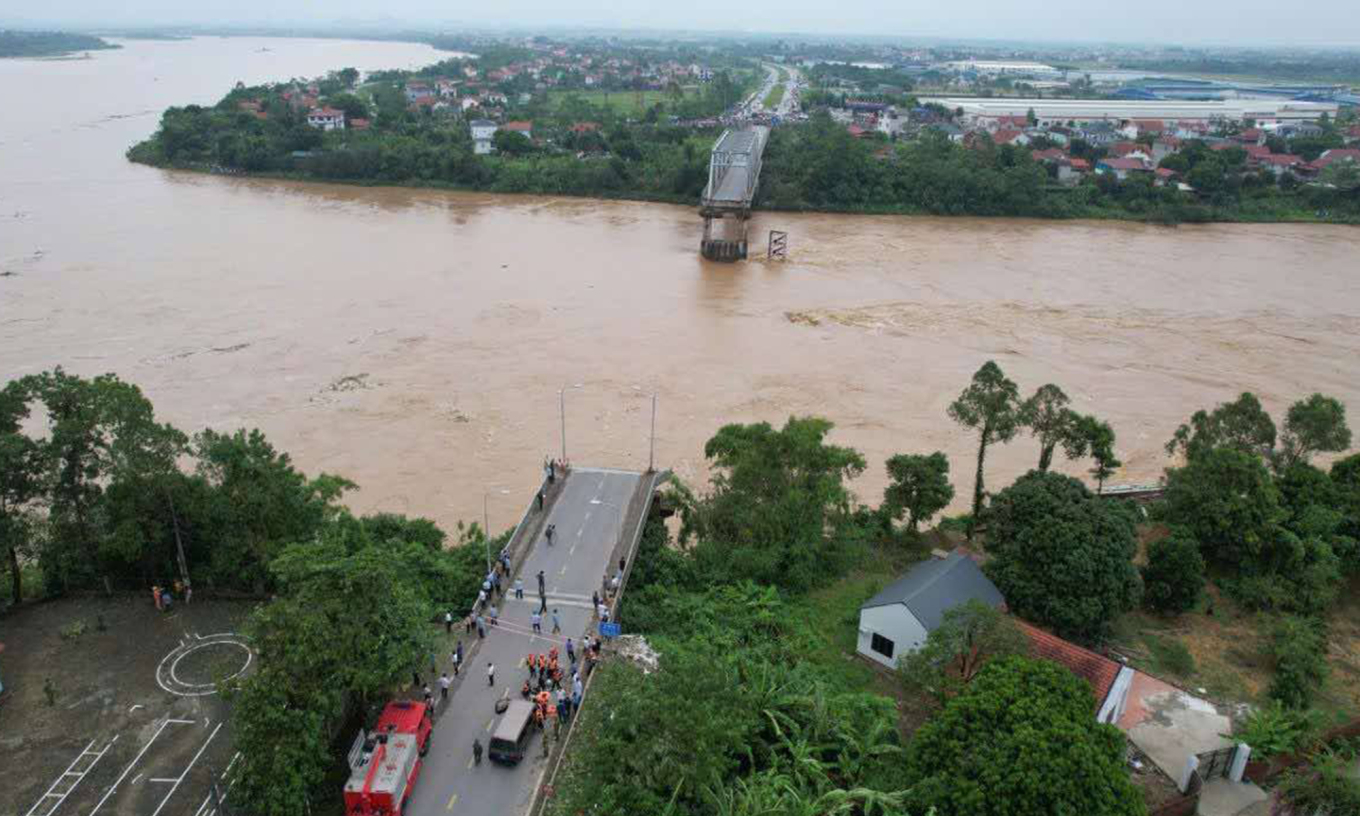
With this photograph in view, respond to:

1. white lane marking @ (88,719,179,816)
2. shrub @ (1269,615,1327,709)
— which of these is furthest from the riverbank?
white lane marking @ (88,719,179,816)

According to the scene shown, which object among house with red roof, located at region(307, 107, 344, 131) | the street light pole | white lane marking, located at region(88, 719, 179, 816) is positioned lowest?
the street light pole

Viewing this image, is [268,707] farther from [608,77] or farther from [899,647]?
[608,77]

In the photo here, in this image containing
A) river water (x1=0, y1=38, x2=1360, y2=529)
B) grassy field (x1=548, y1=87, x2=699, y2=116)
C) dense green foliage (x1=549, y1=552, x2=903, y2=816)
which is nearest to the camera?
dense green foliage (x1=549, y1=552, x2=903, y2=816)

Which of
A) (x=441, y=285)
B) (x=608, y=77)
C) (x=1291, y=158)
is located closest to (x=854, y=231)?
(x=441, y=285)

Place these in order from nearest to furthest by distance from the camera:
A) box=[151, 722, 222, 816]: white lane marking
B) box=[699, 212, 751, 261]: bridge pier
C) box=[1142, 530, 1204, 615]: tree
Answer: box=[151, 722, 222, 816]: white lane marking → box=[1142, 530, 1204, 615]: tree → box=[699, 212, 751, 261]: bridge pier

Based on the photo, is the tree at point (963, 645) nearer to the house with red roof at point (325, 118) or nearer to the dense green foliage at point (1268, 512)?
the dense green foliage at point (1268, 512)

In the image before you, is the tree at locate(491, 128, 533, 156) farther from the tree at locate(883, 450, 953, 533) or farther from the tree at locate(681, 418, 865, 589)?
the tree at locate(681, 418, 865, 589)

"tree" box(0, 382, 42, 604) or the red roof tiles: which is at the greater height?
"tree" box(0, 382, 42, 604)
